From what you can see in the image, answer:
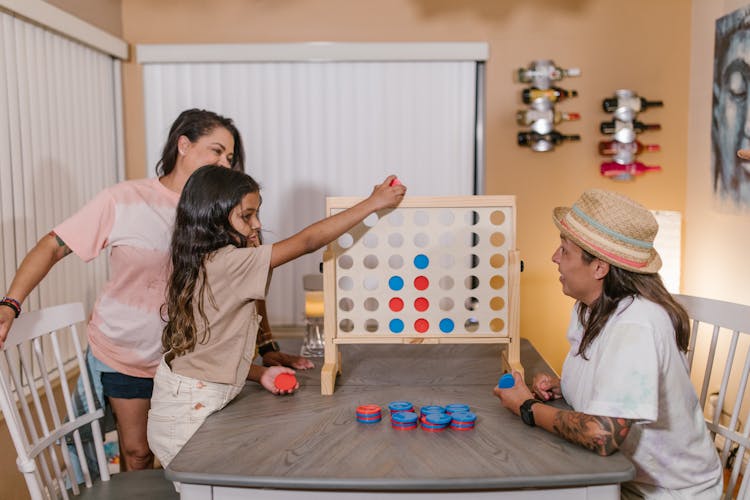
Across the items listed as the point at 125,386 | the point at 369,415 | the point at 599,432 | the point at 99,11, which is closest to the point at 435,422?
the point at 369,415

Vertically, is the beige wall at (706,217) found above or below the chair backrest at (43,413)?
above

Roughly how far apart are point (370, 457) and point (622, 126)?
270 centimetres

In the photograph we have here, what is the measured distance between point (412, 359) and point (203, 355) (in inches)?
28.0

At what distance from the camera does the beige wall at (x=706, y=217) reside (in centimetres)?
299

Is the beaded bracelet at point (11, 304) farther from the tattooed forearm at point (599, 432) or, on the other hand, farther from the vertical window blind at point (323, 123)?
the vertical window blind at point (323, 123)

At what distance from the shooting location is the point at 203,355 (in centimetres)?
164

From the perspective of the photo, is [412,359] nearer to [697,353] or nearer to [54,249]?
[54,249]

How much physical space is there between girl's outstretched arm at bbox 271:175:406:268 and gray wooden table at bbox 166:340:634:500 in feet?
1.18

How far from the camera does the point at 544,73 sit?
11.5ft

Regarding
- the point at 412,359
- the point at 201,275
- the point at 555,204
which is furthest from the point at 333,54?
the point at 201,275

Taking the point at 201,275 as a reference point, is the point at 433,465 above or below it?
below

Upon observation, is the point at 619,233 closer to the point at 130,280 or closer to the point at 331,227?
the point at 331,227

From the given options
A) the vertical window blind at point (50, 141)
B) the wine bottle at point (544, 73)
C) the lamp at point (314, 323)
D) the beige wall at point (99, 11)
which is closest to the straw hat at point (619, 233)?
the lamp at point (314, 323)

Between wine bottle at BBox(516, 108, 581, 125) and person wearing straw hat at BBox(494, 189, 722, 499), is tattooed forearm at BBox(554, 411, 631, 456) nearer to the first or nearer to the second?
person wearing straw hat at BBox(494, 189, 722, 499)
